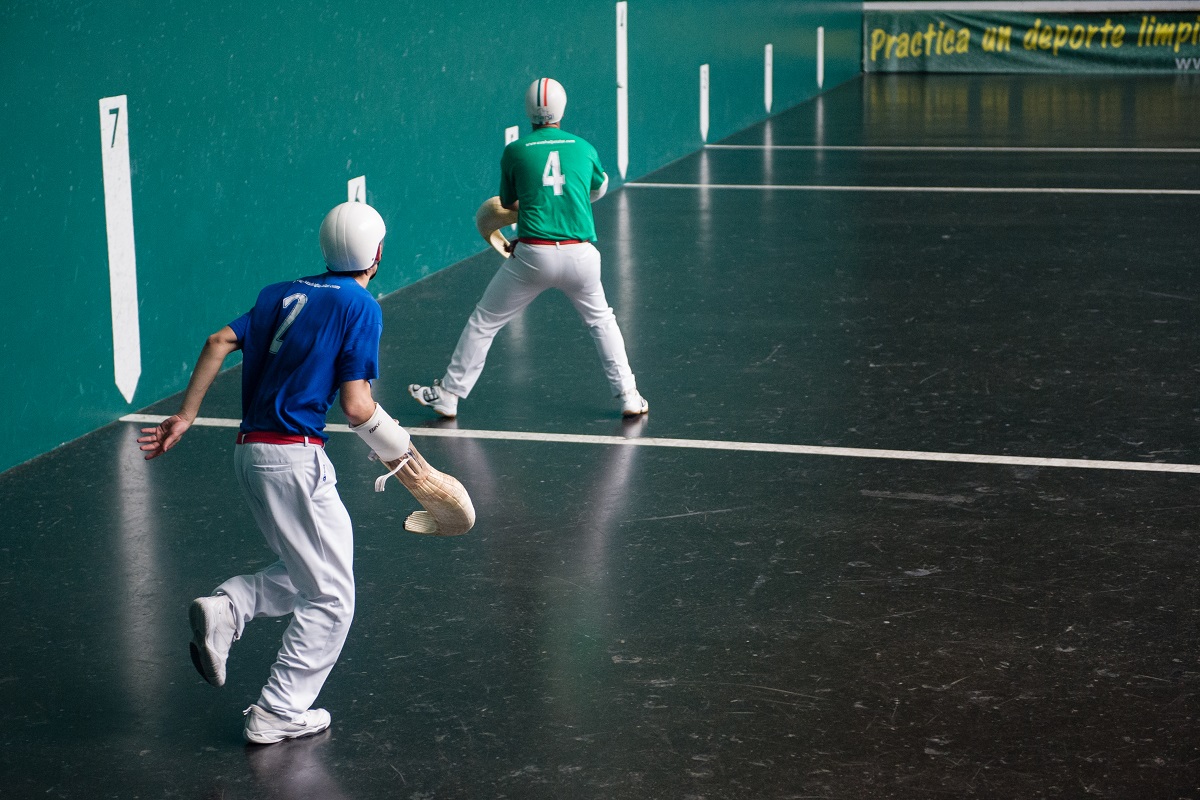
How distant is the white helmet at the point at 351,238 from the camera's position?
13.9 feet

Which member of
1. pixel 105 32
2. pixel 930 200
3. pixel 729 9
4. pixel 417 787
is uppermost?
pixel 729 9

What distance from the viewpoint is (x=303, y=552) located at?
422cm

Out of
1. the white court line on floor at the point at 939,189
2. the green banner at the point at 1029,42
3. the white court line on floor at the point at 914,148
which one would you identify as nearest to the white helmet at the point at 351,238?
the white court line on floor at the point at 939,189

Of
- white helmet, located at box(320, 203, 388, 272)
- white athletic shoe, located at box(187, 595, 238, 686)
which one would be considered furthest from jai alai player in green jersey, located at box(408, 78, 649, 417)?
white athletic shoe, located at box(187, 595, 238, 686)

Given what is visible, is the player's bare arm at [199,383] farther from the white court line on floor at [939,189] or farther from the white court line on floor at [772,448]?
the white court line on floor at [939,189]

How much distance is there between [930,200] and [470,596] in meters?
10.2

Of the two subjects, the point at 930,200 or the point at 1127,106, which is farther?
the point at 1127,106

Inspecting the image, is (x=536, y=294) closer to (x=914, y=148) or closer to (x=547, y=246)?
(x=547, y=246)

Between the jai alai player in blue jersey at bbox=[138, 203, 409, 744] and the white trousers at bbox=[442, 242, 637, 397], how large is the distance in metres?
3.09

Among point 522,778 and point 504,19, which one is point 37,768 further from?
point 504,19

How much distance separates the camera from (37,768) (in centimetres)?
427

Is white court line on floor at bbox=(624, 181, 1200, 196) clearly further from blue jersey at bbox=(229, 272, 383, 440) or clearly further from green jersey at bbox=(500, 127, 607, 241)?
blue jersey at bbox=(229, 272, 383, 440)

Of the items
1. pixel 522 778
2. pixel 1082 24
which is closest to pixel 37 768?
pixel 522 778

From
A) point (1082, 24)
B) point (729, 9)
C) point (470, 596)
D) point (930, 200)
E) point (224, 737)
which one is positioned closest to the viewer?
point (224, 737)
